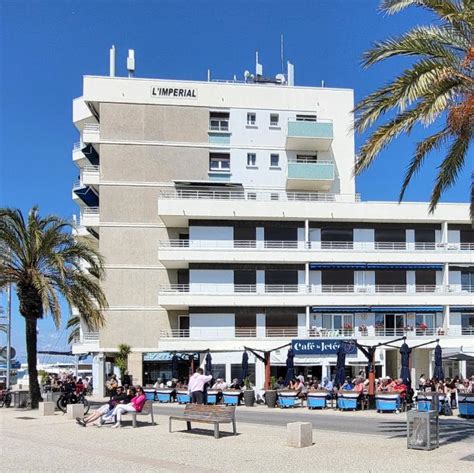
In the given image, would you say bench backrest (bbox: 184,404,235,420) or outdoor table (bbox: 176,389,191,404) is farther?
outdoor table (bbox: 176,389,191,404)

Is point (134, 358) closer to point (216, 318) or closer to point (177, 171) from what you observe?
point (216, 318)

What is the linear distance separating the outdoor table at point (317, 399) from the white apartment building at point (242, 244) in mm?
19175

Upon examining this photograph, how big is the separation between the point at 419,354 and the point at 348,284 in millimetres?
6936

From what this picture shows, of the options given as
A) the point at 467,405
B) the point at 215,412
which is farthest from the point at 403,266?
the point at 215,412

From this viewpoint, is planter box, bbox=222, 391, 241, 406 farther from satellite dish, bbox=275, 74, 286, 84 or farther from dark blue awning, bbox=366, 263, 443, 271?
satellite dish, bbox=275, 74, 286, 84

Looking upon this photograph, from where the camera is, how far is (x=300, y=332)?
5034cm

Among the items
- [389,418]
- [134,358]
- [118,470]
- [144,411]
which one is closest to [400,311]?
[134,358]

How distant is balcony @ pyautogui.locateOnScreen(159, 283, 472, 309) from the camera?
4916cm

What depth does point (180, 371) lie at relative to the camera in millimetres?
51406

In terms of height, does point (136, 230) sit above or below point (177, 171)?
below

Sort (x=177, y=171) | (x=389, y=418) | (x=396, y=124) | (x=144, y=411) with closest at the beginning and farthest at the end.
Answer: (x=396, y=124) < (x=144, y=411) < (x=389, y=418) < (x=177, y=171)

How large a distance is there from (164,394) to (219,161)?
23.9 metres

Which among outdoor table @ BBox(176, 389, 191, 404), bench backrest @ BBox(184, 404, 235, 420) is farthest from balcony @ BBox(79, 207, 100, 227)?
bench backrest @ BBox(184, 404, 235, 420)

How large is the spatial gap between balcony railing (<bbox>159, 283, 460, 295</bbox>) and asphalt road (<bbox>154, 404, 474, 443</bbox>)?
67.4 ft
